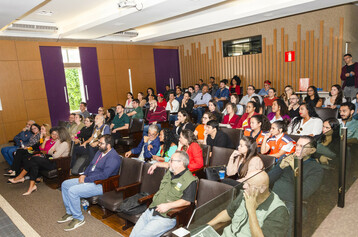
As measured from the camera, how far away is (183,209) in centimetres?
259

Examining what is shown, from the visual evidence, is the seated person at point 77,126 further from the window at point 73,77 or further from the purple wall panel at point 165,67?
the purple wall panel at point 165,67

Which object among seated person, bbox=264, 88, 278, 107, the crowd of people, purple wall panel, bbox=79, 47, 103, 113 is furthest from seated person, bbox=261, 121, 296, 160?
purple wall panel, bbox=79, 47, 103, 113

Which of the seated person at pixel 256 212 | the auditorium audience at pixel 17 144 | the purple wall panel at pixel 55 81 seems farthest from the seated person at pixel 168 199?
the purple wall panel at pixel 55 81

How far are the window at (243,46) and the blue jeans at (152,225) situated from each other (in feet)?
27.8

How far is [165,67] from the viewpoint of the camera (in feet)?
39.1

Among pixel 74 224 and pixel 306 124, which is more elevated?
pixel 306 124

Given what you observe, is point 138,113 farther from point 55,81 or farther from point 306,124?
point 306,124

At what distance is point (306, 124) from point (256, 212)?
10.5ft

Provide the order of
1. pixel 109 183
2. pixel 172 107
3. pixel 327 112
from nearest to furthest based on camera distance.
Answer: pixel 109 183, pixel 327 112, pixel 172 107

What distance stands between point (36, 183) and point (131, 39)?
23.2 ft

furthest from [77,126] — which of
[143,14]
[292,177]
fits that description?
[292,177]

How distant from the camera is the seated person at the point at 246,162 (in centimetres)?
299

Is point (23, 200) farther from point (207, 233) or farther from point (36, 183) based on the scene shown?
point (207, 233)

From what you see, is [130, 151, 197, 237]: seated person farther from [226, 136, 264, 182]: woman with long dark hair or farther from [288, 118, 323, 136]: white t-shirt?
[288, 118, 323, 136]: white t-shirt
